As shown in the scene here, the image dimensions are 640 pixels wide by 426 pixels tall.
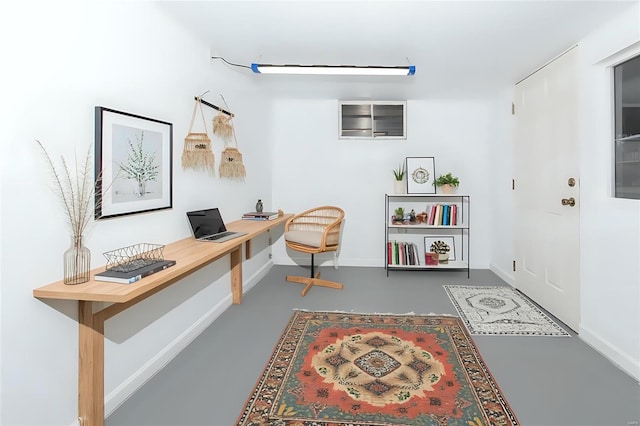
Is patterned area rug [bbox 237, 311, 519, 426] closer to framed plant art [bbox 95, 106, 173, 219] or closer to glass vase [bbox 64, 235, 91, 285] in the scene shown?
glass vase [bbox 64, 235, 91, 285]

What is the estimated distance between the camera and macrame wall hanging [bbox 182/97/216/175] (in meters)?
2.76

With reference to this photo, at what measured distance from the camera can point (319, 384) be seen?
2154 millimetres

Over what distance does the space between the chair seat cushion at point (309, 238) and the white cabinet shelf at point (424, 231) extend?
0.93 metres

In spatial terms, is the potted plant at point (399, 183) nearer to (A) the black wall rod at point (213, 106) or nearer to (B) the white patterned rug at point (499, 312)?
(B) the white patterned rug at point (499, 312)

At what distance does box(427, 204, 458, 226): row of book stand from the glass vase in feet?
13.2

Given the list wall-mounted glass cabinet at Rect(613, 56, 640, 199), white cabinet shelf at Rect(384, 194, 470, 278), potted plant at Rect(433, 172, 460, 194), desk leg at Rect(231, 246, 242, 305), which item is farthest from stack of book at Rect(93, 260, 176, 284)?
potted plant at Rect(433, 172, 460, 194)

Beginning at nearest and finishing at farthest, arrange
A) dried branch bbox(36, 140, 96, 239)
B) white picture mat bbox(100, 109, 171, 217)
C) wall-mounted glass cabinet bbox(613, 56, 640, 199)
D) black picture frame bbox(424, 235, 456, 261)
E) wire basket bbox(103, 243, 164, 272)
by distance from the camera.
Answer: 1. dried branch bbox(36, 140, 96, 239)
2. wire basket bbox(103, 243, 164, 272)
3. white picture mat bbox(100, 109, 171, 217)
4. wall-mounted glass cabinet bbox(613, 56, 640, 199)
5. black picture frame bbox(424, 235, 456, 261)

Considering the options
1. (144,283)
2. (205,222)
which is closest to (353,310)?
(205,222)

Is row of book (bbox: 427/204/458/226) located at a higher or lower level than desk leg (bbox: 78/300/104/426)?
higher

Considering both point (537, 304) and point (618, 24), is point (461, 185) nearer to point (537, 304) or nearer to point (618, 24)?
point (537, 304)

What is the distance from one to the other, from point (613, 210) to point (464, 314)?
1.42m

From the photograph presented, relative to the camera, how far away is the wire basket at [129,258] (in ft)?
5.93

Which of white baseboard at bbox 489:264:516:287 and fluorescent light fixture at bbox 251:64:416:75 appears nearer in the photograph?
fluorescent light fixture at bbox 251:64:416:75

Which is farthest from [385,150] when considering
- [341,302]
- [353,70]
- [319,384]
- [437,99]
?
[319,384]
